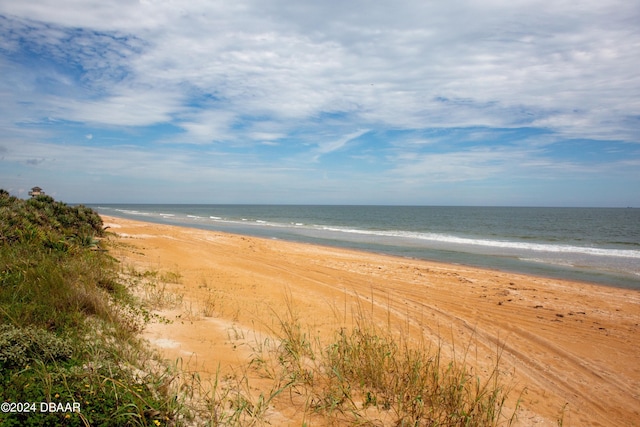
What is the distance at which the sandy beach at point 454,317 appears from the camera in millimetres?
5312

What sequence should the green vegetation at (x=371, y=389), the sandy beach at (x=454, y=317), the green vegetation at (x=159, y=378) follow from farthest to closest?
the sandy beach at (x=454, y=317) → the green vegetation at (x=371, y=389) → the green vegetation at (x=159, y=378)

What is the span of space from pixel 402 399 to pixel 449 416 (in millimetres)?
471

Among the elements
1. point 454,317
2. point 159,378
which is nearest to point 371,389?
point 159,378

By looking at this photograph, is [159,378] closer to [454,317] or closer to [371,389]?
[371,389]

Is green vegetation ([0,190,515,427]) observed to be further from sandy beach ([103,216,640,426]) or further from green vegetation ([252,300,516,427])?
sandy beach ([103,216,640,426])

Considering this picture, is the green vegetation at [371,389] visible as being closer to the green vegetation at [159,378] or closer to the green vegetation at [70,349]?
the green vegetation at [159,378]

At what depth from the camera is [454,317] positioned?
901cm

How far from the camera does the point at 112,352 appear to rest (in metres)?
3.84

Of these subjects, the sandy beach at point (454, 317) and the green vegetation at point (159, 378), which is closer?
the green vegetation at point (159, 378)

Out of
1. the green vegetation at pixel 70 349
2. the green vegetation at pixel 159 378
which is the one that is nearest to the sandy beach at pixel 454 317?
the green vegetation at pixel 159 378

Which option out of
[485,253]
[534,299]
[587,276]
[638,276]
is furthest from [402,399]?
[485,253]

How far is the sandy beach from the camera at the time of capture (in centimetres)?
531

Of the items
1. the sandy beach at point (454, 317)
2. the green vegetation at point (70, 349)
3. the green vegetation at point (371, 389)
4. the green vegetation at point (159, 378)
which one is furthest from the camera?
the sandy beach at point (454, 317)

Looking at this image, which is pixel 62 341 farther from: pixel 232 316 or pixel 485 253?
pixel 485 253
